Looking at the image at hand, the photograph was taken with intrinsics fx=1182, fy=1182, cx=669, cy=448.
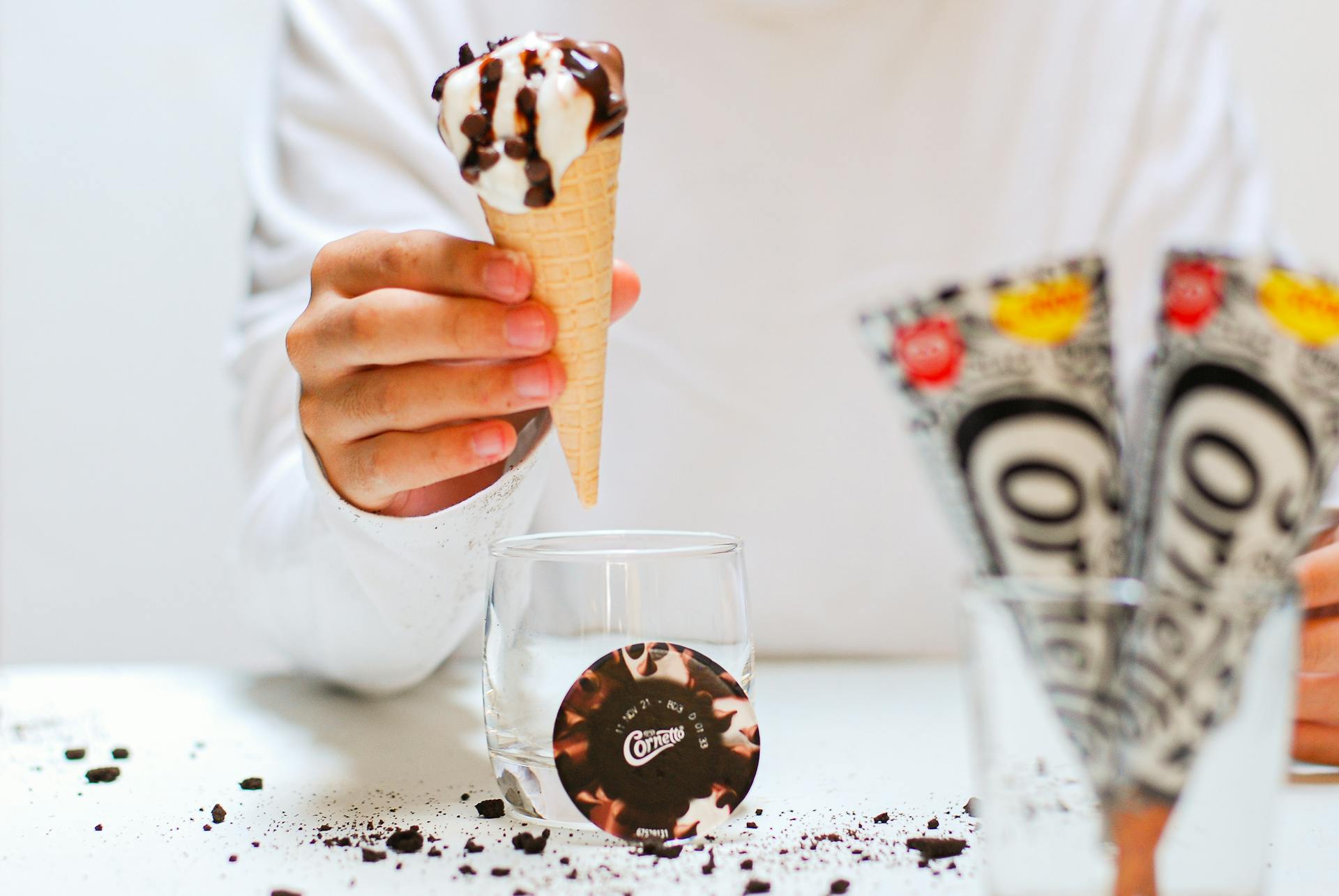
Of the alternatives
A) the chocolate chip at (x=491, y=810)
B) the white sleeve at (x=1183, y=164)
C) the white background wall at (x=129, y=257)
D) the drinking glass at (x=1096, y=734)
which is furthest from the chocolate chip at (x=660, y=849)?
the white background wall at (x=129, y=257)

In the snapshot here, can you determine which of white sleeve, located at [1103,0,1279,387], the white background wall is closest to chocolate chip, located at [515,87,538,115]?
white sleeve, located at [1103,0,1279,387]

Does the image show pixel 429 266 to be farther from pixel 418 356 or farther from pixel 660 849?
pixel 660 849

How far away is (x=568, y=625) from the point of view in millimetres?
664

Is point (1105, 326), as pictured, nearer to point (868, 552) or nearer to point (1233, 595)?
point (1233, 595)

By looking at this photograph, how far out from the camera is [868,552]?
1391mm

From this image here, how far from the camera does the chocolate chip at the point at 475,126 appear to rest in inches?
25.3

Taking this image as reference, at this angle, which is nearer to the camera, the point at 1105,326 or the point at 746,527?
the point at 1105,326

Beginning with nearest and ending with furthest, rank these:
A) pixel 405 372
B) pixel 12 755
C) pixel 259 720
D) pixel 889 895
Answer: pixel 889 895, pixel 405 372, pixel 12 755, pixel 259 720

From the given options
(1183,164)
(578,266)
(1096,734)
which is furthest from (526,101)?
(1183,164)

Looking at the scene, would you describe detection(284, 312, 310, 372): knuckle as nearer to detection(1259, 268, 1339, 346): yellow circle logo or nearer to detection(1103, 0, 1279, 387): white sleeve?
detection(1259, 268, 1339, 346): yellow circle logo

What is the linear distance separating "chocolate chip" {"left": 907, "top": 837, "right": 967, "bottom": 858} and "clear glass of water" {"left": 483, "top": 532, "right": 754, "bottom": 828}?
128 mm

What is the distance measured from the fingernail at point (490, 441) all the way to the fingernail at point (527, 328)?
0.06 m

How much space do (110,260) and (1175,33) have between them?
1.69m

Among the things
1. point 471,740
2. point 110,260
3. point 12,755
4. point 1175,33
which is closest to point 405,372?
point 471,740
